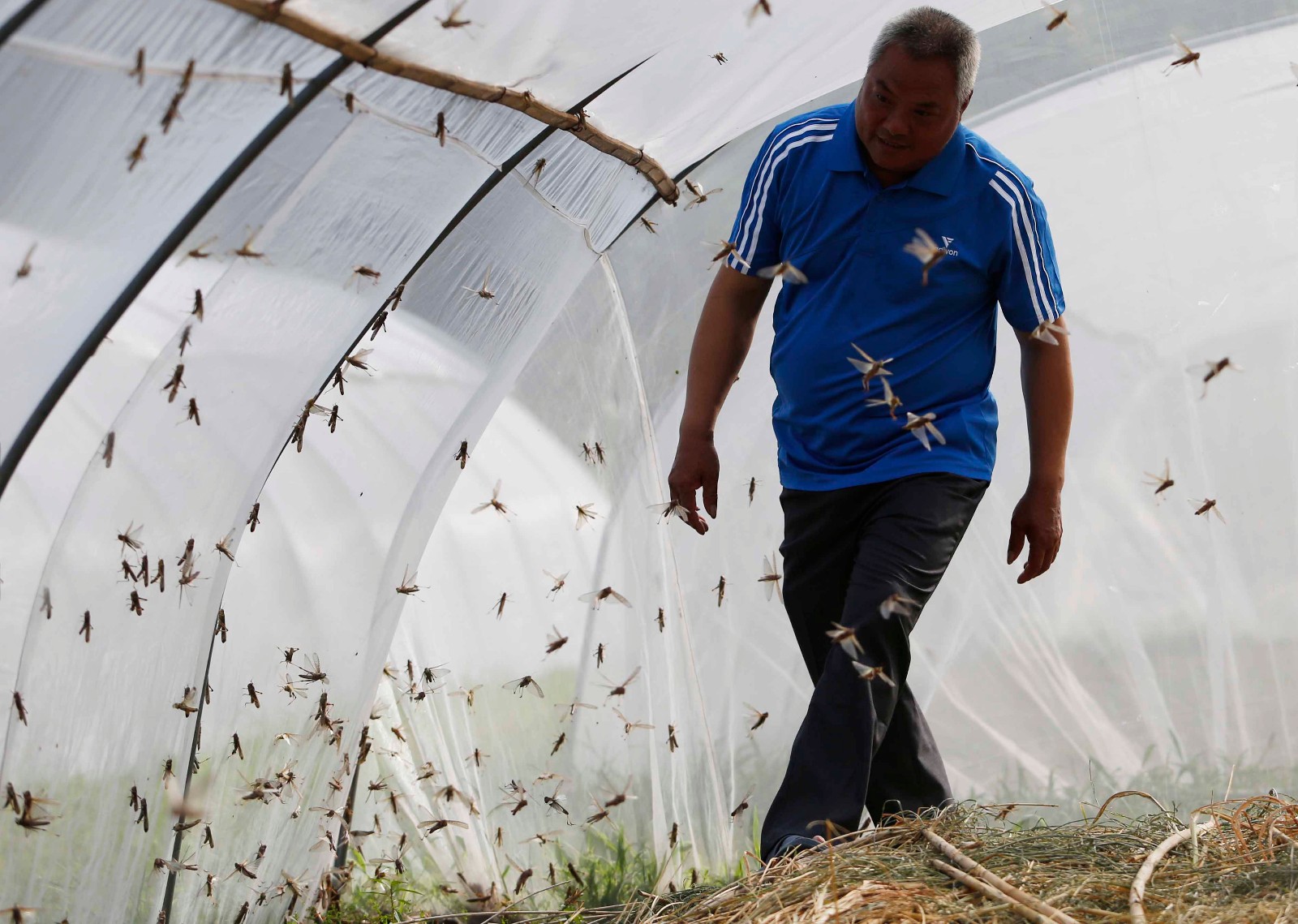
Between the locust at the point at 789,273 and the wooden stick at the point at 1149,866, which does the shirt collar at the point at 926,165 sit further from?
the wooden stick at the point at 1149,866

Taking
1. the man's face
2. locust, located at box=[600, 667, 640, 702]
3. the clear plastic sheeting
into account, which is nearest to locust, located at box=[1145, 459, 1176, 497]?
the man's face

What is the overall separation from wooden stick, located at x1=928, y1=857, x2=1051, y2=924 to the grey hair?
6.06ft

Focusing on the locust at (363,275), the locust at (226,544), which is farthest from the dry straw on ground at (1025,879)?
the locust at (363,275)

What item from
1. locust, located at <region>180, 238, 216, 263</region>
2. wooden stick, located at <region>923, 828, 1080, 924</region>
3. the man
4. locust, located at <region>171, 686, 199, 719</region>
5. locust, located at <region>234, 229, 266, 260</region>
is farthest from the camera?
locust, located at <region>171, 686, 199, 719</region>

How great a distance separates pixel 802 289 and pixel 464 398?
1544 mm

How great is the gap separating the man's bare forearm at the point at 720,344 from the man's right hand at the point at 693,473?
32 mm

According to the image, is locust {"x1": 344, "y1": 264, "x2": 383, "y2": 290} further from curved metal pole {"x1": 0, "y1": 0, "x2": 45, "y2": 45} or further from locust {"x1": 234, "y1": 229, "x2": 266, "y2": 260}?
curved metal pole {"x1": 0, "y1": 0, "x2": 45, "y2": 45}

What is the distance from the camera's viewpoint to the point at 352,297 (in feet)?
11.8

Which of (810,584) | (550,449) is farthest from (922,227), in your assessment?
(550,449)

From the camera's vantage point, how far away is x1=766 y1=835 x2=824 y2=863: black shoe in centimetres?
287

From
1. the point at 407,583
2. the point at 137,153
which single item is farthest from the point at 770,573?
the point at 137,153

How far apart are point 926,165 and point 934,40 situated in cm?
35

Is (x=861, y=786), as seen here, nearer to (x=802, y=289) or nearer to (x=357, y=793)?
(x=802, y=289)

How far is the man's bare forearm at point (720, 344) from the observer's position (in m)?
3.60
